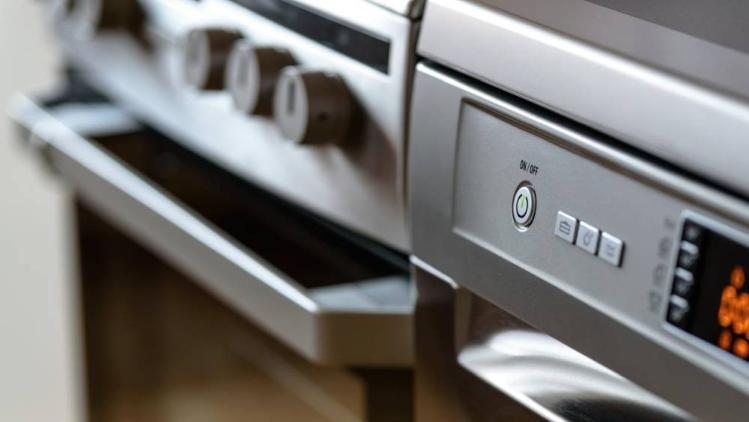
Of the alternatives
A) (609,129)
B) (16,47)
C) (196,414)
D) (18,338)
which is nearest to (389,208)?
(609,129)

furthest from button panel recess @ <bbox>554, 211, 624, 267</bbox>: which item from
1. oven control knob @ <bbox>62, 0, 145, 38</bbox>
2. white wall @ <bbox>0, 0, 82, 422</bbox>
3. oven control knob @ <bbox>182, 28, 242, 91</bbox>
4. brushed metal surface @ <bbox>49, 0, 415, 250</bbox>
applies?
white wall @ <bbox>0, 0, 82, 422</bbox>

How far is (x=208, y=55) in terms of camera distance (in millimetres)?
625

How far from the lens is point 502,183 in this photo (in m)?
0.46

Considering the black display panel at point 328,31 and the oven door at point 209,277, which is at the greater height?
the black display panel at point 328,31

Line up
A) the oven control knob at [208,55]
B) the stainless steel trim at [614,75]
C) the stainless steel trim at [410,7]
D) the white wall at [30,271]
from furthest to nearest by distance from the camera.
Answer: the white wall at [30,271], the oven control knob at [208,55], the stainless steel trim at [410,7], the stainless steel trim at [614,75]

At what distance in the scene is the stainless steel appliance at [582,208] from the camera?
372 mm

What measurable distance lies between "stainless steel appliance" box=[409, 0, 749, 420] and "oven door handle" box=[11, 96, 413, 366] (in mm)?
45

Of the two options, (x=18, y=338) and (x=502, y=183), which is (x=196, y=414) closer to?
(x=502, y=183)

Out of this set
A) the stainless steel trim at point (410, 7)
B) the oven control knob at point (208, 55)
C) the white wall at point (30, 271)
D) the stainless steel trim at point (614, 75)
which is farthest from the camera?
the white wall at point (30, 271)

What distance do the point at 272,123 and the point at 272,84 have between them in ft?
0.12

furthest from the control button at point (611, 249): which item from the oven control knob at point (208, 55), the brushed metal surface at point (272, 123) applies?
the oven control knob at point (208, 55)

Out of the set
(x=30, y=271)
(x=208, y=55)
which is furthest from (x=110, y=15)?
(x=30, y=271)

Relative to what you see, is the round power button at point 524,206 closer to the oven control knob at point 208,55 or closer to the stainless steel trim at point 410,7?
the stainless steel trim at point 410,7

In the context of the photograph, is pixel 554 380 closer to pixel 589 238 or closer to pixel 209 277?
pixel 589 238
